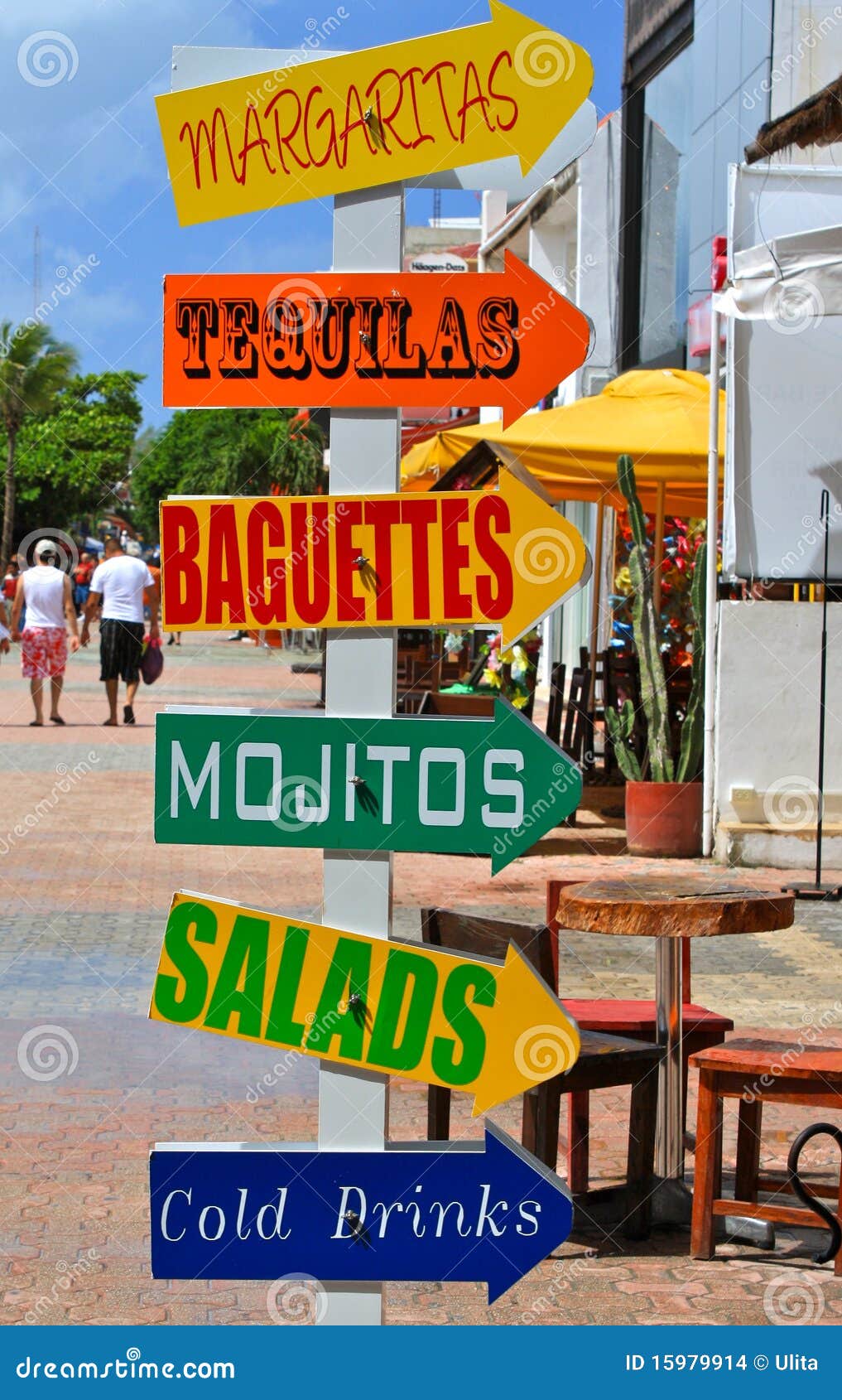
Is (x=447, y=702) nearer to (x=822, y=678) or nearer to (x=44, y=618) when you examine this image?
(x=822, y=678)

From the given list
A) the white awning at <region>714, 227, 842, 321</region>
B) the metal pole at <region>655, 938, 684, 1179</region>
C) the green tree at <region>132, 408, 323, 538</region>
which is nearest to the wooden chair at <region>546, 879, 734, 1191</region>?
the metal pole at <region>655, 938, 684, 1179</region>

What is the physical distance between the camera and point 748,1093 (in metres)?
4.61

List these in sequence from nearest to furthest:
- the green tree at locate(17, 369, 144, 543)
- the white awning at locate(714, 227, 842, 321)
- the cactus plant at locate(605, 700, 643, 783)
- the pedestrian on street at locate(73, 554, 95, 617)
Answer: the white awning at locate(714, 227, 842, 321), the cactus plant at locate(605, 700, 643, 783), the pedestrian on street at locate(73, 554, 95, 617), the green tree at locate(17, 369, 144, 543)

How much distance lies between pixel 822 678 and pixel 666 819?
169 cm

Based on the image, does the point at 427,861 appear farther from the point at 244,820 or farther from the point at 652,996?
the point at 244,820

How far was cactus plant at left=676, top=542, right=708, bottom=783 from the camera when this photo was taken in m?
11.6

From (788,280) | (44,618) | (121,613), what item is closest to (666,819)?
(788,280)

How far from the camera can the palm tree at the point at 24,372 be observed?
61562 mm

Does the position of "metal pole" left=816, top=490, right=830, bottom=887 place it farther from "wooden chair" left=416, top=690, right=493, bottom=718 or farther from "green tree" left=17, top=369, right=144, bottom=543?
"green tree" left=17, top=369, right=144, bottom=543

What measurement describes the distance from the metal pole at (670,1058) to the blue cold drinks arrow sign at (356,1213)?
72.1 inches

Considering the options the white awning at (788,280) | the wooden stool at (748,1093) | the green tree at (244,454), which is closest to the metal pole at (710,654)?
the white awning at (788,280)

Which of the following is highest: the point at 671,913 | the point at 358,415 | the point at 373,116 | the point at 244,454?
the point at 244,454

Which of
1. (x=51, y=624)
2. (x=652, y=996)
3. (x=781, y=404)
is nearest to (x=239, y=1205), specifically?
(x=652, y=996)

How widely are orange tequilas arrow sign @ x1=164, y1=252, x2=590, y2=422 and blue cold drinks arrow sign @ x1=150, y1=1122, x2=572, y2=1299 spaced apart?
1.40 m
